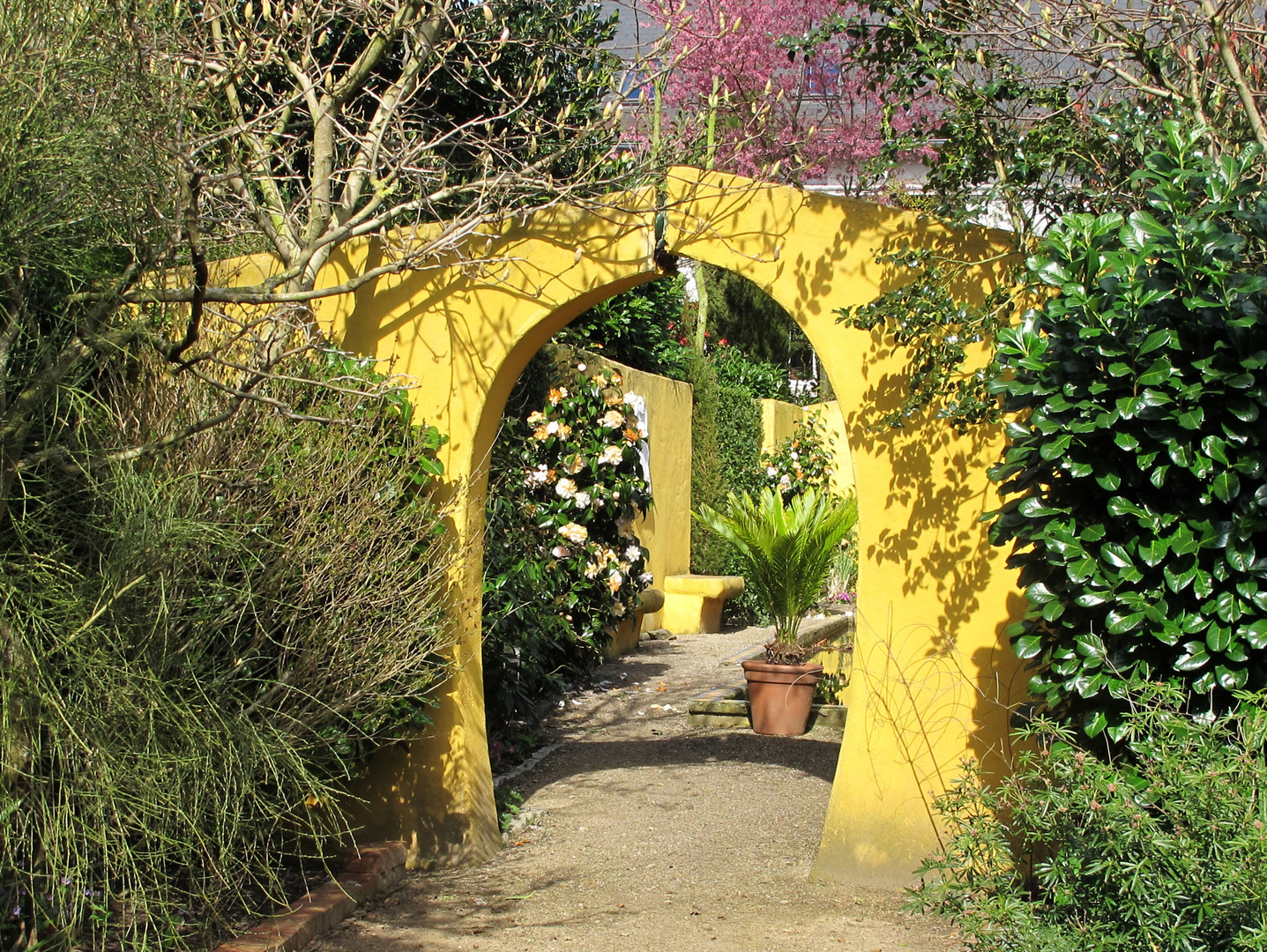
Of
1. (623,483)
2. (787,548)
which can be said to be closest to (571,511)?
(623,483)

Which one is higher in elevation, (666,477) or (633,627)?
(666,477)

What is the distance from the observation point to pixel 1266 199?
11.4ft

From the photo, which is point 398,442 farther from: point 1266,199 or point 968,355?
point 1266,199

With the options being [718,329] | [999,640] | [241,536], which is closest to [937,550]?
[999,640]

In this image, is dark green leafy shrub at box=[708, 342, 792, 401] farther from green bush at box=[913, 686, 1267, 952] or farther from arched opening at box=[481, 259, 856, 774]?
green bush at box=[913, 686, 1267, 952]

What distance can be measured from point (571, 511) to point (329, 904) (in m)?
4.20

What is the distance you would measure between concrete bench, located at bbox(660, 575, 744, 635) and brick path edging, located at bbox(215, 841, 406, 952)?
7368mm

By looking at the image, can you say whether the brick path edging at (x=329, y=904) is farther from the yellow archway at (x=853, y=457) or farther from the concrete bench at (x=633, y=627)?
the concrete bench at (x=633, y=627)

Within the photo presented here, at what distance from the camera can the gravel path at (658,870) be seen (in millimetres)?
4289

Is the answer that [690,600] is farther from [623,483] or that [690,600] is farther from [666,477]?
[623,483]

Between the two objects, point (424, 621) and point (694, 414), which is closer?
point (424, 621)

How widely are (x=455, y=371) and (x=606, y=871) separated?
7.72ft

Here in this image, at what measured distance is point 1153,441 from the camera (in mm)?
3326

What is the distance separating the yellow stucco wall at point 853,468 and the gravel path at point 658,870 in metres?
0.27
